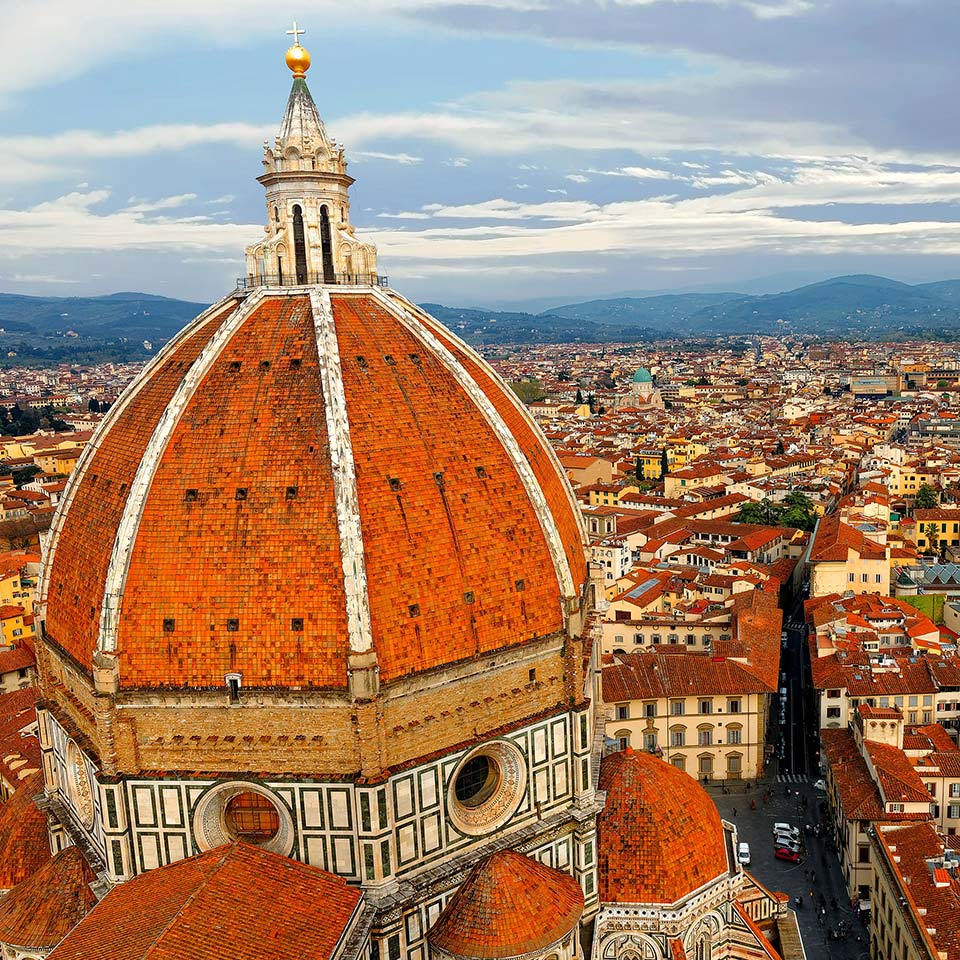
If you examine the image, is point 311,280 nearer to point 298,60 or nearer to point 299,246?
point 299,246

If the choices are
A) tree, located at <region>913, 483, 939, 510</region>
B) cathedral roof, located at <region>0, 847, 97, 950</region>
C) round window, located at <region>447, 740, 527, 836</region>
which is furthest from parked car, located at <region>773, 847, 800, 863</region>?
tree, located at <region>913, 483, 939, 510</region>

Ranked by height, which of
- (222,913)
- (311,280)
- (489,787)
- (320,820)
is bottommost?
(222,913)

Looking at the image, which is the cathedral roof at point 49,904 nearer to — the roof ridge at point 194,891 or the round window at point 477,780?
the roof ridge at point 194,891

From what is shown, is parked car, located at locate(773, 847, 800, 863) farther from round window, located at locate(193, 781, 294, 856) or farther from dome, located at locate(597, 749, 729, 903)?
round window, located at locate(193, 781, 294, 856)

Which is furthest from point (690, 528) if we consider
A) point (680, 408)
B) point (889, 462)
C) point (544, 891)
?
point (680, 408)

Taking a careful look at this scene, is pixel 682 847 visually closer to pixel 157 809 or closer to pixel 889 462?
pixel 157 809

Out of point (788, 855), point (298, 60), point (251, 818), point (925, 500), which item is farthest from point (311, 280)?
point (925, 500)
